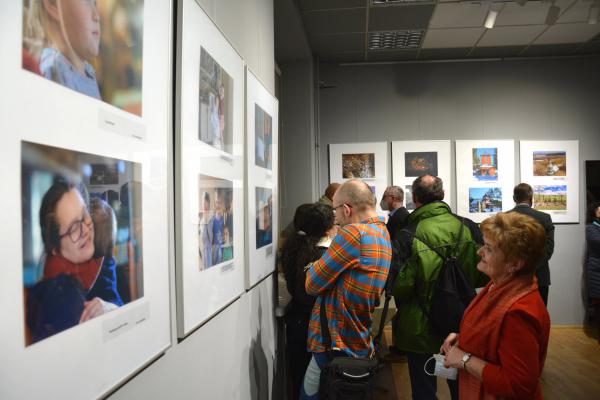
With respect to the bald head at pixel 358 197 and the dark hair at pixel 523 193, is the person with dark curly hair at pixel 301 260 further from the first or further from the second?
the dark hair at pixel 523 193

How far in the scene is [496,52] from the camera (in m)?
5.88

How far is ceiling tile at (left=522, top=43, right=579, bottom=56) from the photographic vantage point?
5.66 metres

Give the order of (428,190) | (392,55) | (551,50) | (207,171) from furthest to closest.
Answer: (392,55), (551,50), (428,190), (207,171)

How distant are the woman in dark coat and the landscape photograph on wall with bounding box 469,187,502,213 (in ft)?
3.50

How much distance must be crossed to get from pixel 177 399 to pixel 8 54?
976mm

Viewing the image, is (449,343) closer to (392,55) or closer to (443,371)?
(443,371)

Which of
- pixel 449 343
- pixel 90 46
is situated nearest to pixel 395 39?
pixel 449 343

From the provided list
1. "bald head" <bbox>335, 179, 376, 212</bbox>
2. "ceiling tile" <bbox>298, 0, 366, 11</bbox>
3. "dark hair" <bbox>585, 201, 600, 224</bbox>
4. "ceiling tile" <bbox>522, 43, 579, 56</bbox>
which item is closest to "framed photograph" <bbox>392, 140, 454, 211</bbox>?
"ceiling tile" <bbox>522, 43, 579, 56</bbox>

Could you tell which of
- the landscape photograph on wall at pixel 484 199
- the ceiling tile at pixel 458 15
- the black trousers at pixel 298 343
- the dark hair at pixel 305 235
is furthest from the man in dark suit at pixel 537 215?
the black trousers at pixel 298 343

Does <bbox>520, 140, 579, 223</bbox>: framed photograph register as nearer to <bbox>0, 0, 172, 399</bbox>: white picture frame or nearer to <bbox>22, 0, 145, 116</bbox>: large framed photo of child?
<bbox>0, 0, 172, 399</bbox>: white picture frame

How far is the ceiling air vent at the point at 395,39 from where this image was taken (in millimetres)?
5145

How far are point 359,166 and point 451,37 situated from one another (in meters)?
1.94

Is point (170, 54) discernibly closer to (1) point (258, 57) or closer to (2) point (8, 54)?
(2) point (8, 54)

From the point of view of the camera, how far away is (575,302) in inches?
231
